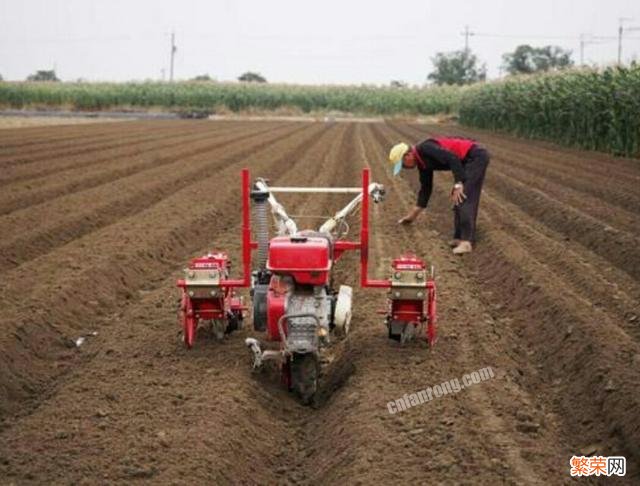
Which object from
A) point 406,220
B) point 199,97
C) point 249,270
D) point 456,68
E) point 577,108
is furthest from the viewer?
point 456,68

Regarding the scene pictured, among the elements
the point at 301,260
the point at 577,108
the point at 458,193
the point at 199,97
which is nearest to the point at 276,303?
the point at 301,260

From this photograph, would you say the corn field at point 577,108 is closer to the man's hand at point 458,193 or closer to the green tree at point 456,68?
the man's hand at point 458,193

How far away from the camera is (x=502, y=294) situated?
9695 millimetres

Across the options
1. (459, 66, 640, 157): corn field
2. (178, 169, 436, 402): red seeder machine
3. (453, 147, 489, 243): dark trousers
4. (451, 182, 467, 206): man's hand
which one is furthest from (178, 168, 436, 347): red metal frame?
(459, 66, 640, 157): corn field

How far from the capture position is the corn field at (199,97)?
74.9m

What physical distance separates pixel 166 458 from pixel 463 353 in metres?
2.76

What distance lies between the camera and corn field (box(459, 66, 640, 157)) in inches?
1053

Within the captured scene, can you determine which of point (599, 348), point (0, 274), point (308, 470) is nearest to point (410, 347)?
point (599, 348)

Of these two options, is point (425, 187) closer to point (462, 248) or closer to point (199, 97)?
point (462, 248)

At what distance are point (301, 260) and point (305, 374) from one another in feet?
2.46

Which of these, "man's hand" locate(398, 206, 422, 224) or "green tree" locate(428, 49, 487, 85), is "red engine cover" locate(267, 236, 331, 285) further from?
"green tree" locate(428, 49, 487, 85)

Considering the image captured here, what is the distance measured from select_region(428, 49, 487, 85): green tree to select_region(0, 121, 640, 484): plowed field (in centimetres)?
9345

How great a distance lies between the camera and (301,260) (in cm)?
654

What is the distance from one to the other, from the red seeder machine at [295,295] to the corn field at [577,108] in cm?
2033
